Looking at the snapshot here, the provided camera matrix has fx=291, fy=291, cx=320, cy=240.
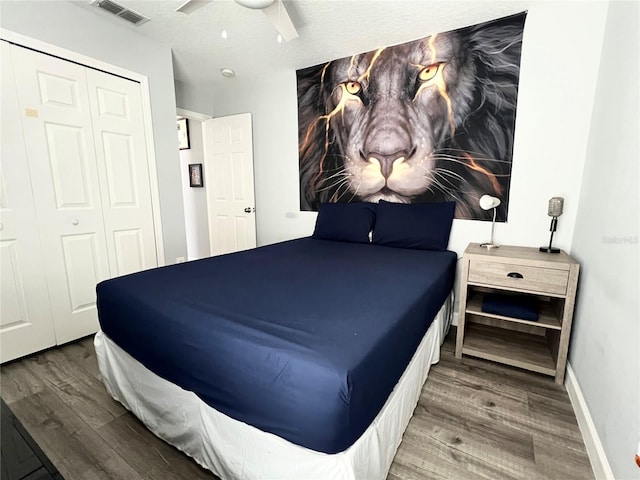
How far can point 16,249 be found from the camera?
6.44ft

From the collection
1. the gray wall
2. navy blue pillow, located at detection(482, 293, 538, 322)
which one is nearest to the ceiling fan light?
the gray wall

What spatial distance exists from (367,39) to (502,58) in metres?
1.07

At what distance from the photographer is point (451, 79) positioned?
2.38 meters

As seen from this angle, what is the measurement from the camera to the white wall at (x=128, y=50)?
6.40 ft

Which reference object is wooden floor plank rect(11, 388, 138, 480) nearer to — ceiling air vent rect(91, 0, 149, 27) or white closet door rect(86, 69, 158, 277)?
white closet door rect(86, 69, 158, 277)

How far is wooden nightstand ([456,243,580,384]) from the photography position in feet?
5.56

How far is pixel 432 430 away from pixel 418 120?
2.30 meters

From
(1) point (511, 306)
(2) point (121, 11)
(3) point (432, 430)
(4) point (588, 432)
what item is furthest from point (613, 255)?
(2) point (121, 11)

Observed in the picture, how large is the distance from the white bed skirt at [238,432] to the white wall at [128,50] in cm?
162

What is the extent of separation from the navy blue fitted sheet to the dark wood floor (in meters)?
0.39

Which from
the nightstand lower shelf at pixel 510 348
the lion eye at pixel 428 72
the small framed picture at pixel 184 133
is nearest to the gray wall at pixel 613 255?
the nightstand lower shelf at pixel 510 348

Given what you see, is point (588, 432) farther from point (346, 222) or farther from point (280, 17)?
point (280, 17)

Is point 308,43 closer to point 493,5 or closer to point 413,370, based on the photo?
point 493,5

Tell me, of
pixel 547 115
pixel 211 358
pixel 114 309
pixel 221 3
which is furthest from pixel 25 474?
pixel 547 115
